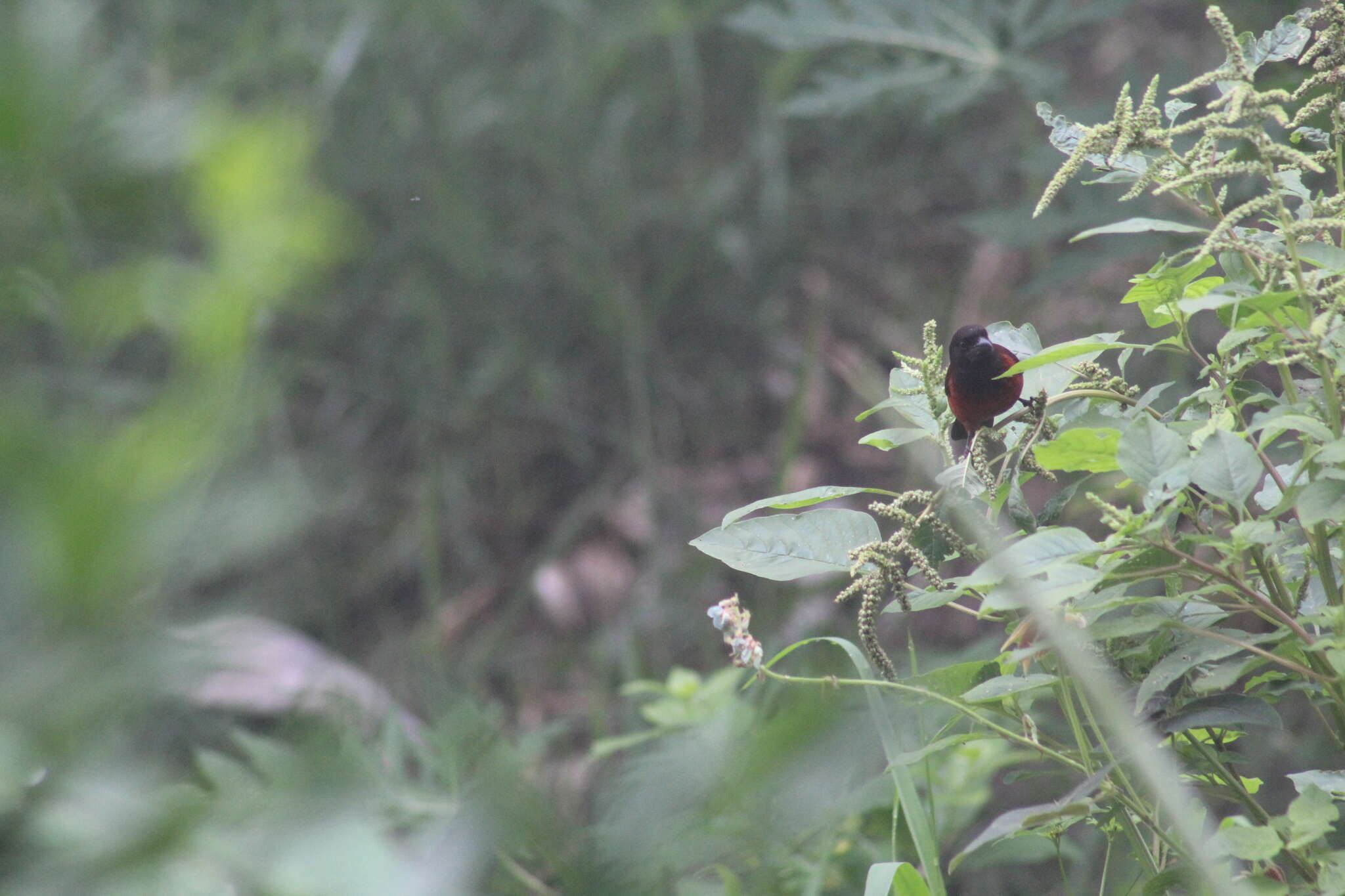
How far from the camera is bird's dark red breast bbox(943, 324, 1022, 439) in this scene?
1.63 ft

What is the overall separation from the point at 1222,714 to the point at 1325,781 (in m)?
0.06

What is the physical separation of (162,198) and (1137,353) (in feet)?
5.57

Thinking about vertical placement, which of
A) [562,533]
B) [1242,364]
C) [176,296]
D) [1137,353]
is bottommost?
[1242,364]

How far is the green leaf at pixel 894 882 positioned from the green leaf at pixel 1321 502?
0.24 m

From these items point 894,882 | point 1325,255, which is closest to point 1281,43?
point 1325,255

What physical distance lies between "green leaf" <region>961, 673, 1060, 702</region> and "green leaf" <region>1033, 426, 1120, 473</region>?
0.09 metres

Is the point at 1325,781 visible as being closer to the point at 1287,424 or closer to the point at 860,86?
the point at 1287,424

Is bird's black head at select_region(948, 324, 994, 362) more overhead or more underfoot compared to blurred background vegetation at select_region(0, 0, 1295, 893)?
more underfoot

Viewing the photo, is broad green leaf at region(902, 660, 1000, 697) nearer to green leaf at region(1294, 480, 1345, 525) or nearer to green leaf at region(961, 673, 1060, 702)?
green leaf at region(961, 673, 1060, 702)

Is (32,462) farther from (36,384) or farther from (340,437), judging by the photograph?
(340,437)

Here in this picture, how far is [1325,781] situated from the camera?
443 millimetres

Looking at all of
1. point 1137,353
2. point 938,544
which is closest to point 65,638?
point 938,544

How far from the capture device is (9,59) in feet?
0.69

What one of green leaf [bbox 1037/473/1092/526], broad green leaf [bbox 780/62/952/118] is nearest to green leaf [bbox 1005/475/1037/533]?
green leaf [bbox 1037/473/1092/526]
